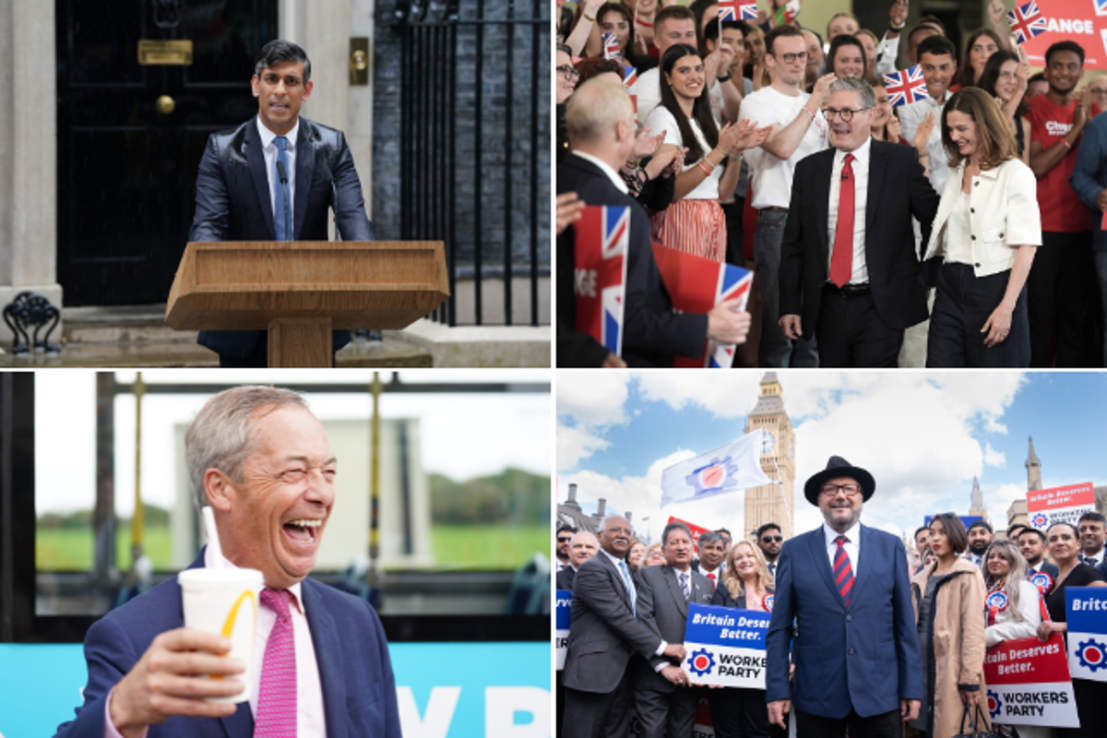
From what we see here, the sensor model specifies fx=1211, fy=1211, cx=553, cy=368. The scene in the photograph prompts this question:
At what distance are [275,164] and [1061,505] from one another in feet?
9.50

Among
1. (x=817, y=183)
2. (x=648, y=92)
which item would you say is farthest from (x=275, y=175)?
(x=817, y=183)

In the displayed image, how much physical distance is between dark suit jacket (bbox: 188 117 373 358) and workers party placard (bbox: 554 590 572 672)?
1403 millimetres

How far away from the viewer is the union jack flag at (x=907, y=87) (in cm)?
446

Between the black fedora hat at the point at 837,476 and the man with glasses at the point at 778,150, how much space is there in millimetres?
352

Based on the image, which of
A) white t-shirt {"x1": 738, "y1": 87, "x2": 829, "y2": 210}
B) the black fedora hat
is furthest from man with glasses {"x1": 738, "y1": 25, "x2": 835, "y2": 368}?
the black fedora hat

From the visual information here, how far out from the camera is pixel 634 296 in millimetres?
3434

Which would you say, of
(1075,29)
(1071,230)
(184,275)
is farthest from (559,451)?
(1075,29)

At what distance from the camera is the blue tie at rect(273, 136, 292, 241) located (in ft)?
11.7

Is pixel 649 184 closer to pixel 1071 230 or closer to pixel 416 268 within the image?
pixel 416 268

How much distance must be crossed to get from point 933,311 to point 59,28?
13.3 feet

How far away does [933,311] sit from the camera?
4.20 meters

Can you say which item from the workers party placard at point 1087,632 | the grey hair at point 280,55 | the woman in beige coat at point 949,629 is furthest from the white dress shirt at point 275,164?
the workers party placard at point 1087,632

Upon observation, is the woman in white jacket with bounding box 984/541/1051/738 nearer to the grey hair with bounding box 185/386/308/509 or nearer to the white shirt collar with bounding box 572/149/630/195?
the white shirt collar with bounding box 572/149/630/195

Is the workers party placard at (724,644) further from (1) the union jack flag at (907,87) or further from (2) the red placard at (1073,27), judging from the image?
(2) the red placard at (1073,27)
